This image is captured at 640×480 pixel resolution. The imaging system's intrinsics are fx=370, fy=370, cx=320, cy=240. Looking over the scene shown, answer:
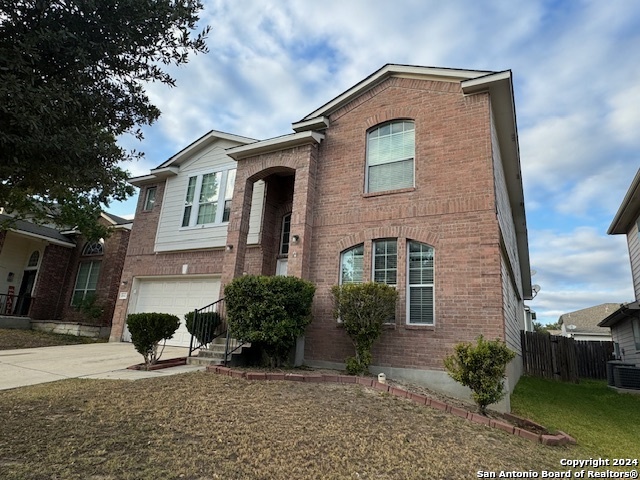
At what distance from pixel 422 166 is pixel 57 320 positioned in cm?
1717

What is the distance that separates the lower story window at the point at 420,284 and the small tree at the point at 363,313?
68cm

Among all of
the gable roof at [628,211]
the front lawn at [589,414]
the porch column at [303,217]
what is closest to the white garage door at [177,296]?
the porch column at [303,217]

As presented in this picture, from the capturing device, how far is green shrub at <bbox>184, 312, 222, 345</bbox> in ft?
29.9

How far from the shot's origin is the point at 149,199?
15.3m

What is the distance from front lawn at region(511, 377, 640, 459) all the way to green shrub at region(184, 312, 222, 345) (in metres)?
7.01

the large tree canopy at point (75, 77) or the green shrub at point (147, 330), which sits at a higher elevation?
the large tree canopy at point (75, 77)

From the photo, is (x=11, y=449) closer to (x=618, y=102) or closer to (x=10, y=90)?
(x=10, y=90)

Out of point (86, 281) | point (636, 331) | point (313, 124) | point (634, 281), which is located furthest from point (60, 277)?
point (634, 281)

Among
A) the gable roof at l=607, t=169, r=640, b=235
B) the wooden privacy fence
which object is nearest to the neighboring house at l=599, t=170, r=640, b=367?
the gable roof at l=607, t=169, r=640, b=235

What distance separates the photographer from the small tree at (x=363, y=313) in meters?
7.46

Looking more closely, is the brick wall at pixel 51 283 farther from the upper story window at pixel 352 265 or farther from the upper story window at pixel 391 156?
the upper story window at pixel 391 156

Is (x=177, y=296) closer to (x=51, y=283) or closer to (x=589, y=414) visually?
(x=51, y=283)

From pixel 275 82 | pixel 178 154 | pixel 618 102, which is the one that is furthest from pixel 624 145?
pixel 178 154

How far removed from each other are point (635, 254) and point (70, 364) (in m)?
19.4
